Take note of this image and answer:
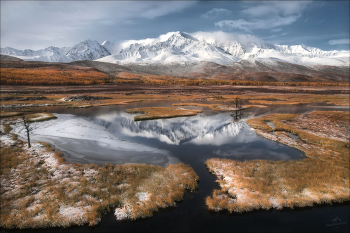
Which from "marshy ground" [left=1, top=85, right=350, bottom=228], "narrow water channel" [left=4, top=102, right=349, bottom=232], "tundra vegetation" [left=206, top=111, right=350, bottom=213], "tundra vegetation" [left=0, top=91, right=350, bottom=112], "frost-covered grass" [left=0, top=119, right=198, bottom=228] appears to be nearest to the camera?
"frost-covered grass" [left=0, top=119, right=198, bottom=228]

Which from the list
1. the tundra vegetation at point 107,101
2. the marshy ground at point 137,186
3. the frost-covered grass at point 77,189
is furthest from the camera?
the tundra vegetation at point 107,101

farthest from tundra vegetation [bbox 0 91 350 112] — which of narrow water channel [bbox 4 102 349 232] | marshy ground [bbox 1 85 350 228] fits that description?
marshy ground [bbox 1 85 350 228]

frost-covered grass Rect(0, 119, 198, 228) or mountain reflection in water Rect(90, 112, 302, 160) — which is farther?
mountain reflection in water Rect(90, 112, 302, 160)

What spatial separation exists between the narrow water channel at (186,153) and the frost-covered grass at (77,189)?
630 mm

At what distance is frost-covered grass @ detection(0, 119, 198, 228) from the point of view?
472 inches

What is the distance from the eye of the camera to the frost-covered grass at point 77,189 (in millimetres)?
11992

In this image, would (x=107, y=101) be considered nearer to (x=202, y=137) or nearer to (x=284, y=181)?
(x=202, y=137)

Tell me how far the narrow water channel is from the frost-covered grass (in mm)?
630

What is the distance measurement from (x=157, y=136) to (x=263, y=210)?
18.6 metres

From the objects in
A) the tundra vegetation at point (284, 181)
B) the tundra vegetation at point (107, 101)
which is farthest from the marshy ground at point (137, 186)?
the tundra vegetation at point (107, 101)

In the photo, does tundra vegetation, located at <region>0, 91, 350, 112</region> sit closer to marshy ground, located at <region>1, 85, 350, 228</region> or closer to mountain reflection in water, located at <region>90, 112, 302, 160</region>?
mountain reflection in water, located at <region>90, 112, 302, 160</region>

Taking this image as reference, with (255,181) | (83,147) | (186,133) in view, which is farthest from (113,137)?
(255,181)

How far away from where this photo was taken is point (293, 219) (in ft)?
41.4

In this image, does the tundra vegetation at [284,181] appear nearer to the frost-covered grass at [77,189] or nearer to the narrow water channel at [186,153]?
the narrow water channel at [186,153]
